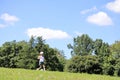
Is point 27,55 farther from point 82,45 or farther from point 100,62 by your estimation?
point 82,45

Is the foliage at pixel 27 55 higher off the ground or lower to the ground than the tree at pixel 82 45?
lower

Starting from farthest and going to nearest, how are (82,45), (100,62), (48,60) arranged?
(82,45)
(100,62)
(48,60)

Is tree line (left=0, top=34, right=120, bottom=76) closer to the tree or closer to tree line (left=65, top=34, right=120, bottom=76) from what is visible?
tree line (left=65, top=34, right=120, bottom=76)

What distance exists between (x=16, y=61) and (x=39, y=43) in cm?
952

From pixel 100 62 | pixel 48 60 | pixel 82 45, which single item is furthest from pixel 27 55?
pixel 82 45

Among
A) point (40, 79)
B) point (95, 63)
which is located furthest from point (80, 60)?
point (40, 79)

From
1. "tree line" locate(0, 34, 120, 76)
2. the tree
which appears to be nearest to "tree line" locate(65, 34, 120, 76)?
"tree line" locate(0, 34, 120, 76)

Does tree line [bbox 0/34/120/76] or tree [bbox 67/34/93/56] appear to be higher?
tree [bbox 67/34/93/56]

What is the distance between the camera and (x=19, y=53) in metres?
117

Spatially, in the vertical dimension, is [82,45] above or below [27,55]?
above

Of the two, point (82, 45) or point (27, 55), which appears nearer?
point (27, 55)

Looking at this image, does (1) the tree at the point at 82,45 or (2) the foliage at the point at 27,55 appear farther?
(1) the tree at the point at 82,45

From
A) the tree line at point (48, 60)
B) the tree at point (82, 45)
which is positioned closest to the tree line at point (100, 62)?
the tree line at point (48, 60)

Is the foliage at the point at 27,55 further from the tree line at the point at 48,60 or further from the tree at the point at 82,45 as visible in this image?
the tree at the point at 82,45
